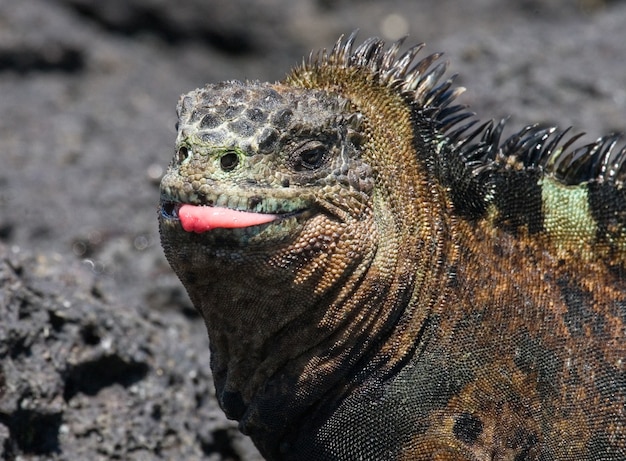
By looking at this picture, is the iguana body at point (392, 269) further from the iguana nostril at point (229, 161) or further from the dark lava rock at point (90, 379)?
the dark lava rock at point (90, 379)

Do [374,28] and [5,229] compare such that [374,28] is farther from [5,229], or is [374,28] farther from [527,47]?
[5,229]

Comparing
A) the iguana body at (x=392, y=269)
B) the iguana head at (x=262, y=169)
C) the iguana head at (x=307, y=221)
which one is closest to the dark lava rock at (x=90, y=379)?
the iguana body at (x=392, y=269)

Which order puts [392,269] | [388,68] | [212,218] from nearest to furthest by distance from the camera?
[212,218]
[392,269]
[388,68]

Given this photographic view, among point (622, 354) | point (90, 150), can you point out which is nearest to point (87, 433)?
point (622, 354)

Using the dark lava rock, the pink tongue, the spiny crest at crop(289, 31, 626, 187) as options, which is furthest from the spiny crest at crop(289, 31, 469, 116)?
the dark lava rock

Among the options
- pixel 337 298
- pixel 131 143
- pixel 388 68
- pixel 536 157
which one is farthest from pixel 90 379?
pixel 131 143

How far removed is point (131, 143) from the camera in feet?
23.7

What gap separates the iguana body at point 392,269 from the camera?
3.15 metres

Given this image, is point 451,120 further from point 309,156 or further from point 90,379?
point 90,379

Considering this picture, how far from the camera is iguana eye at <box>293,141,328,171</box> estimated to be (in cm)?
321

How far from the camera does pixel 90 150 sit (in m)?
6.97

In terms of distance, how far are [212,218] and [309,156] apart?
0.40m

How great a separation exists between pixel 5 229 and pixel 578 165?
382 centimetres

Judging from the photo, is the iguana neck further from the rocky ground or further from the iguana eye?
the rocky ground
